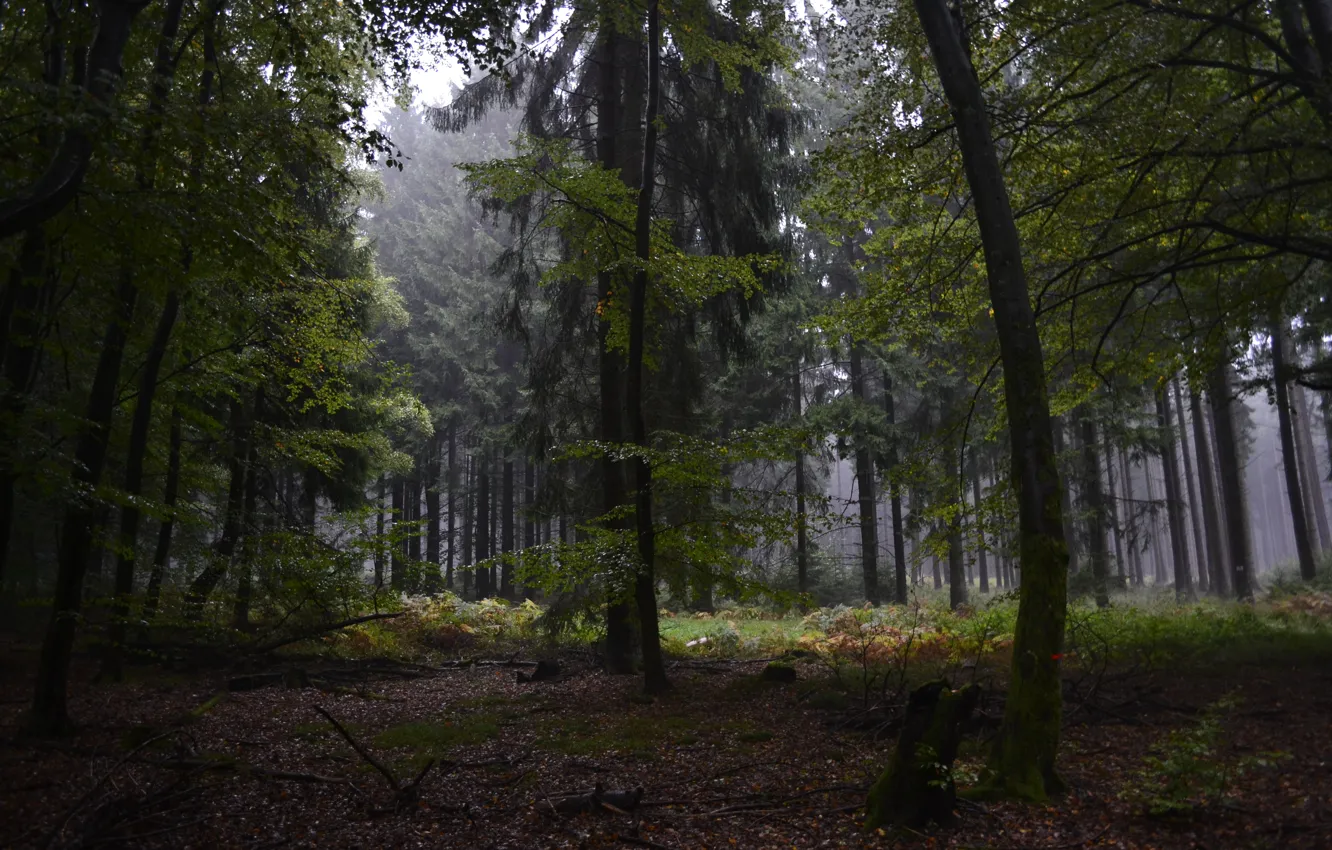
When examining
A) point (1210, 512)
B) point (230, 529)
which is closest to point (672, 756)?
point (230, 529)

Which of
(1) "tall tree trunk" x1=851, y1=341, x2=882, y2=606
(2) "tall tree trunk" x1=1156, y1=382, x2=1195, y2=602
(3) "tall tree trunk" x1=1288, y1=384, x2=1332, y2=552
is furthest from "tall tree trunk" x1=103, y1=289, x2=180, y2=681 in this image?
(3) "tall tree trunk" x1=1288, y1=384, x2=1332, y2=552

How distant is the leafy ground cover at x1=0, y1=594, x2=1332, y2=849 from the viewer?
527cm

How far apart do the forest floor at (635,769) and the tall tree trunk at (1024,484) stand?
0.41 m

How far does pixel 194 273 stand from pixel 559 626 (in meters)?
7.73

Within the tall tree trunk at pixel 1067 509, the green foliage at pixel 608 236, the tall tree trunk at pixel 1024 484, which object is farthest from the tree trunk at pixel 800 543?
the tall tree trunk at pixel 1024 484

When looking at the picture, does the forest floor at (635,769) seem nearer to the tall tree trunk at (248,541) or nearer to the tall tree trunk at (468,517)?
the tall tree trunk at (248,541)

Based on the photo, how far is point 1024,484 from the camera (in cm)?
600

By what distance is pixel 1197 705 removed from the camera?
8.15 m

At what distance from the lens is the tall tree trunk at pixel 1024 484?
225 inches

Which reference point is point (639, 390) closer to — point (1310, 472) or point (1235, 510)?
point (1235, 510)

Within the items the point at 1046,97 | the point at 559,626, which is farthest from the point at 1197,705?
the point at 559,626

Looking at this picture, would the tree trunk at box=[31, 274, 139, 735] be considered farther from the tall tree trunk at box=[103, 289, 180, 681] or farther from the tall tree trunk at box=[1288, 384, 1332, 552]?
the tall tree trunk at box=[1288, 384, 1332, 552]

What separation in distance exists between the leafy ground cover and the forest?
6 centimetres

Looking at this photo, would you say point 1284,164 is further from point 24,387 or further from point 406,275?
point 406,275
